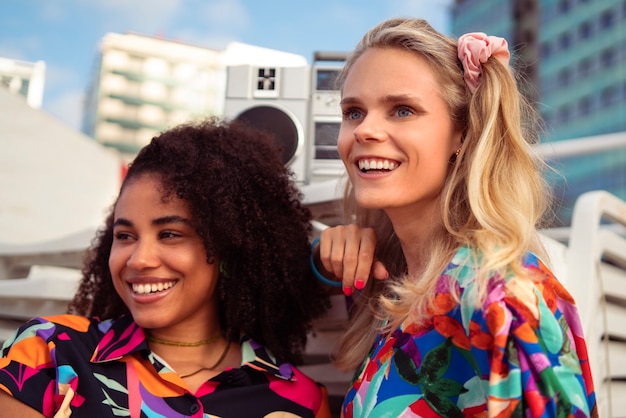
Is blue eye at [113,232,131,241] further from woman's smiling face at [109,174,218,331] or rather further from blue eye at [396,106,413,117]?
blue eye at [396,106,413,117]

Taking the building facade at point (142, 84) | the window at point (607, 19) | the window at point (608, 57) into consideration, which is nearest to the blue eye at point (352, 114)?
the window at point (608, 57)

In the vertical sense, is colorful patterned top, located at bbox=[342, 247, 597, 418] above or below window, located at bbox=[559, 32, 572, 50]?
below

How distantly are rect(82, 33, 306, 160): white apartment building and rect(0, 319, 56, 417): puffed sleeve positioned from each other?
46265 millimetres

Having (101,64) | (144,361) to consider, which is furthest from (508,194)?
(101,64)

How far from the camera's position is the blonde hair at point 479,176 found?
115cm

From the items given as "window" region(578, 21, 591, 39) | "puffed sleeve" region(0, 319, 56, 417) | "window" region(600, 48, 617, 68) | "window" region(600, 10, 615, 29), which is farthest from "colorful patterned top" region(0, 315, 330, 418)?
"window" region(578, 21, 591, 39)

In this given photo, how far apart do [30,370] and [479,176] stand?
0.90 m

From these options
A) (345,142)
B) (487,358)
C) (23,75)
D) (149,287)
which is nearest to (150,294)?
(149,287)

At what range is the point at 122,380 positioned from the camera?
138 centimetres

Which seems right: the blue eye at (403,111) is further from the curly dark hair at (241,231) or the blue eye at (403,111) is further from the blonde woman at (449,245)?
the curly dark hair at (241,231)

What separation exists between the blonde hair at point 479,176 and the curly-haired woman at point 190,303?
28 centimetres

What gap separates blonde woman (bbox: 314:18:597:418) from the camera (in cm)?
100

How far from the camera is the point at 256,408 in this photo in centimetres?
145

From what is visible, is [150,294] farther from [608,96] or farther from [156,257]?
[608,96]
